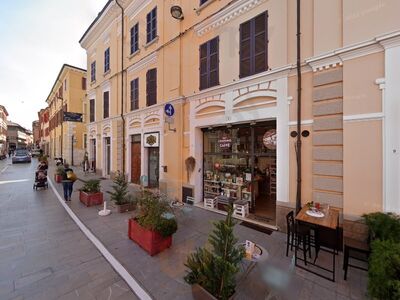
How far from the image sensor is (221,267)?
2.56m

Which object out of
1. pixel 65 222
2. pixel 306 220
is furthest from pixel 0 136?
pixel 306 220

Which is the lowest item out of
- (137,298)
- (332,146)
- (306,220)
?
(137,298)

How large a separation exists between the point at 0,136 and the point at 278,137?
54.1 meters

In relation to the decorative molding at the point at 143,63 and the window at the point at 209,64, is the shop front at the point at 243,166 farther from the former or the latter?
the decorative molding at the point at 143,63

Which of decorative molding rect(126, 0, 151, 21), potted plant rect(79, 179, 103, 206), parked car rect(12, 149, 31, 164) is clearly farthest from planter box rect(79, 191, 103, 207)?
parked car rect(12, 149, 31, 164)

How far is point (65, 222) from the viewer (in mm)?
5945

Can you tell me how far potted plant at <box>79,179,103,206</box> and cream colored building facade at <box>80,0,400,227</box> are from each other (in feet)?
8.36

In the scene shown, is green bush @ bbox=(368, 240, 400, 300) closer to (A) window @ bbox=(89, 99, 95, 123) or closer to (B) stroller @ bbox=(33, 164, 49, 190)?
(B) stroller @ bbox=(33, 164, 49, 190)

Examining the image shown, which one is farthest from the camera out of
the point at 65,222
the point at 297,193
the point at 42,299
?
the point at 65,222

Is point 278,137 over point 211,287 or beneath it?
over

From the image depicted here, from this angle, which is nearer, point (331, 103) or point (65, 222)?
point (331, 103)

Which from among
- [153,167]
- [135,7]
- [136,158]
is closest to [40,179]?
[136,158]

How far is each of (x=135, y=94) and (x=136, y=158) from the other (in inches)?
143

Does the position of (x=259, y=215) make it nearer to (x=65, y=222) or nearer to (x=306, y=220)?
(x=306, y=220)
